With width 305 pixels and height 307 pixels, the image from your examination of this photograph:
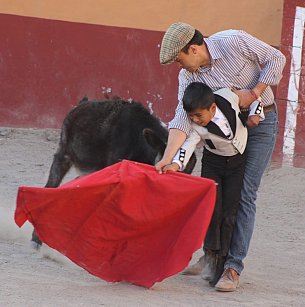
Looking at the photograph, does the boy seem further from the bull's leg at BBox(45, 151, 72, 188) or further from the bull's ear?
the bull's leg at BBox(45, 151, 72, 188)

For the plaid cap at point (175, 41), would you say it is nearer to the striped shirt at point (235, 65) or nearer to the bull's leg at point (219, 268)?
the striped shirt at point (235, 65)

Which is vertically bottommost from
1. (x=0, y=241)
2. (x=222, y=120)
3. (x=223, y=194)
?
(x=0, y=241)

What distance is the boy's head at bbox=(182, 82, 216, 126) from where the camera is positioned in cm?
475

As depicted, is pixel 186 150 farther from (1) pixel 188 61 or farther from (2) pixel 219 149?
(1) pixel 188 61

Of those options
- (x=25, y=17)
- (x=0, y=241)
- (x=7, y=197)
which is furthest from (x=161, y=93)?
(x=0, y=241)

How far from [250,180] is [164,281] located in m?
0.85

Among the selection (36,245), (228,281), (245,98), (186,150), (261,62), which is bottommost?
(36,245)

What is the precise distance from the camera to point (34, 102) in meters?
9.54

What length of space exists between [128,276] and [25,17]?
16.5 feet

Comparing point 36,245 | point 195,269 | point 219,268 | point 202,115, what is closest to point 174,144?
point 202,115

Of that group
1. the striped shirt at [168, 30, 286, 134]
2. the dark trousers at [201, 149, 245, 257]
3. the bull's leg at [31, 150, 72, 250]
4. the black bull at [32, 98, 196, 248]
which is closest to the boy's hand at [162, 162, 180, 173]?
the striped shirt at [168, 30, 286, 134]

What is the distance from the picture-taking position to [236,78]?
16.5 feet

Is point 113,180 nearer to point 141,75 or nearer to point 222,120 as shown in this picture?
point 222,120

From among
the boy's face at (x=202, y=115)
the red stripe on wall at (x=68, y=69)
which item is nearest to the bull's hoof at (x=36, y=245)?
the boy's face at (x=202, y=115)
